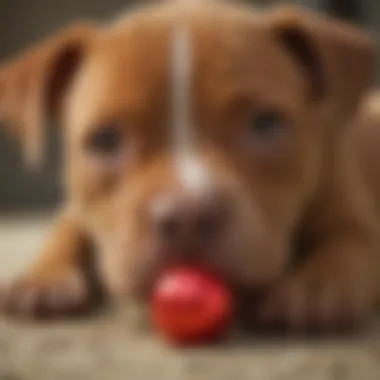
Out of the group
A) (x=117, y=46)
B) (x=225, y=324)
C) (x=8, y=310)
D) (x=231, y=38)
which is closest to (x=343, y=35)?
(x=231, y=38)

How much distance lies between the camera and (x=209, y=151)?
1342mm

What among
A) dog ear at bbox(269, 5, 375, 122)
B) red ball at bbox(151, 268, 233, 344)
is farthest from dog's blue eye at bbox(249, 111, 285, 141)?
red ball at bbox(151, 268, 233, 344)

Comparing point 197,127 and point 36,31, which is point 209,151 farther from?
point 36,31

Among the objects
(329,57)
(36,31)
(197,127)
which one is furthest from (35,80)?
(36,31)

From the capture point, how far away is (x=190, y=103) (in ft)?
4.45

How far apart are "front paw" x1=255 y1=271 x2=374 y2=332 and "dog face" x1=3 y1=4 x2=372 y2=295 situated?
3cm

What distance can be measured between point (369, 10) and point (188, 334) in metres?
1.63

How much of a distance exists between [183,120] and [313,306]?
286 millimetres

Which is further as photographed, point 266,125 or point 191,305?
point 266,125

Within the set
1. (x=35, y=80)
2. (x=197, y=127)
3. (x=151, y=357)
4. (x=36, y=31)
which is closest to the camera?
(x=151, y=357)

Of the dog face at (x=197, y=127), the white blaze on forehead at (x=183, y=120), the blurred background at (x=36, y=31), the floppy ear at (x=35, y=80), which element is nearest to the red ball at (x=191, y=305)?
the dog face at (x=197, y=127)

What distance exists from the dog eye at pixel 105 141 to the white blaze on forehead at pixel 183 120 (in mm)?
81

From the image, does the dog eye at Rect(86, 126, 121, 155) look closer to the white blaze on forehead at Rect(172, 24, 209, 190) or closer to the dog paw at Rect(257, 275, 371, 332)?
the white blaze on forehead at Rect(172, 24, 209, 190)

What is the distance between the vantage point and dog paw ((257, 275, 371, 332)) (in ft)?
4.31
